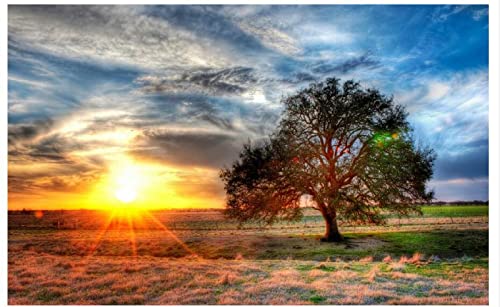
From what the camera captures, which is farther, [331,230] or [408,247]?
[331,230]

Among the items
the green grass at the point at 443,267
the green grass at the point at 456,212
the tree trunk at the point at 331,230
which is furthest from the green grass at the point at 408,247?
the green grass at the point at 456,212

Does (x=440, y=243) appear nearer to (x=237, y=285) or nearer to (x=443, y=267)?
(x=443, y=267)

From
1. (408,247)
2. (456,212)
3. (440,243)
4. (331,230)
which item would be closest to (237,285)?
(331,230)

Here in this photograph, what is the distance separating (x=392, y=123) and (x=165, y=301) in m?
22.2

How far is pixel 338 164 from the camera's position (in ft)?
94.2

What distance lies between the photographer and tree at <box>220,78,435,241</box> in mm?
27453

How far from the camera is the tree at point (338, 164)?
27.5 m

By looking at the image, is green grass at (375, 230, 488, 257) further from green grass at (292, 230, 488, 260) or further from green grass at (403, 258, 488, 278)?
green grass at (403, 258, 488, 278)

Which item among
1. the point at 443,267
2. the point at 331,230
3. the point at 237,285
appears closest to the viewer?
the point at 237,285

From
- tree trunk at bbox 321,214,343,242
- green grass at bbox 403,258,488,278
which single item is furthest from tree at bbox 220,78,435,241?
green grass at bbox 403,258,488,278

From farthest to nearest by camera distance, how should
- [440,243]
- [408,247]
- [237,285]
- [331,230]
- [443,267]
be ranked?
[331,230], [440,243], [408,247], [443,267], [237,285]

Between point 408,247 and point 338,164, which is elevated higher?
point 338,164

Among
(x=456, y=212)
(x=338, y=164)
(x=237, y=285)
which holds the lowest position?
(x=456, y=212)

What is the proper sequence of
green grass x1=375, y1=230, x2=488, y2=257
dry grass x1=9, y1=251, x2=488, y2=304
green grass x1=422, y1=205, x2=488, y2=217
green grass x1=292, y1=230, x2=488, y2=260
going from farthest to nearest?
1. green grass x1=422, y1=205, x2=488, y2=217
2. green grass x1=375, y1=230, x2=488, y2=257
3. green grass x1=292, y1=230, x2=488, y2=260
4. dry grass x1=9, y1=251, x2=488, y2=304
